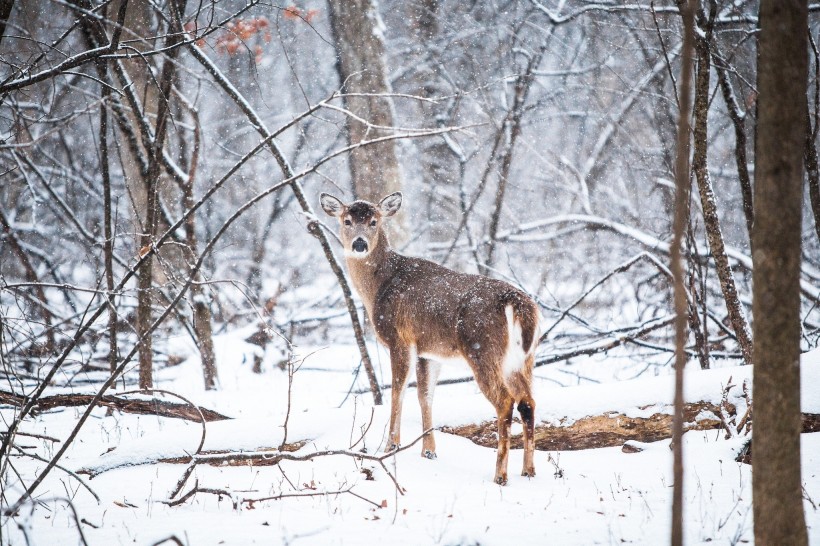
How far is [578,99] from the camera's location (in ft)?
51.0

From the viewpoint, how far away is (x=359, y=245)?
6.03 meters

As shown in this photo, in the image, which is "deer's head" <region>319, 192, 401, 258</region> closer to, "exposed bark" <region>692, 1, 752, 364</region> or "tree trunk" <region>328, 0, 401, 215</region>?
"exposed bark" <region>692, 1, 752, 364</region>

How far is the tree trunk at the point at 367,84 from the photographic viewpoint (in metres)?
10.3

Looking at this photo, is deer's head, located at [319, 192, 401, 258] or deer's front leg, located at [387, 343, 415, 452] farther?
deer's head, located at [319, 192, 401, 258]

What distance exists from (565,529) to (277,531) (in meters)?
1.48

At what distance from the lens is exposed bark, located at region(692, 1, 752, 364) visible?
18.5 ft

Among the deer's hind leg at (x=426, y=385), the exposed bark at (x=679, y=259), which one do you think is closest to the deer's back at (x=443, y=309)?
the deer's hind leg at (x=426, y=385)

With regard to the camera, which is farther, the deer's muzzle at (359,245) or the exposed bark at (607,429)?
the deer's muzzle at (359,245)

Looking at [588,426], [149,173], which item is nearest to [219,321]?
[149,173]

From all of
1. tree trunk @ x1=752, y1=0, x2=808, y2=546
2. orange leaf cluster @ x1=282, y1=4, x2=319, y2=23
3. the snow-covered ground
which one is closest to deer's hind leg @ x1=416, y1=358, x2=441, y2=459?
the snow-covered ground

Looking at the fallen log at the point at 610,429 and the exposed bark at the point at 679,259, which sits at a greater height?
the exposed bark at the point at 679,259

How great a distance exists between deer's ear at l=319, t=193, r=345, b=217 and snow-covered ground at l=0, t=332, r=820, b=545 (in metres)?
2.08

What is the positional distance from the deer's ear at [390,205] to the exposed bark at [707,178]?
2.69 m

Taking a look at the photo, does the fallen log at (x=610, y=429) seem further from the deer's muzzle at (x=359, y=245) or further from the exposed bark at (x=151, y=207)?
the exposed bark at (x=151, y=207)
